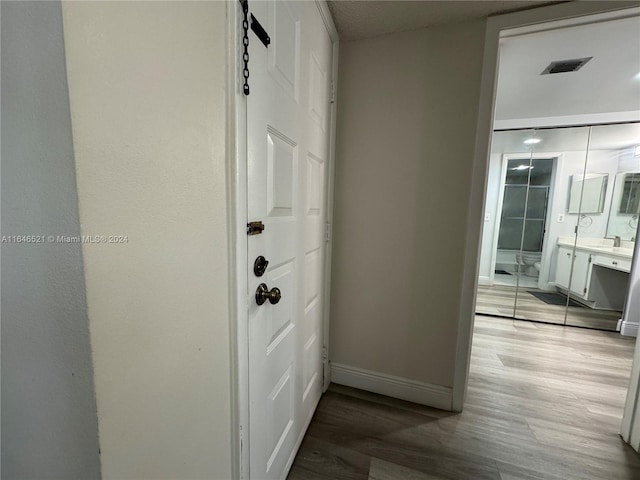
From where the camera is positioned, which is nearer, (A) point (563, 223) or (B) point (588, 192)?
(B) point (588, 192)

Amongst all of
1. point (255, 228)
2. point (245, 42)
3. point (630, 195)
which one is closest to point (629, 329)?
point (630, 195)

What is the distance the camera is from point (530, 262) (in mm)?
3350

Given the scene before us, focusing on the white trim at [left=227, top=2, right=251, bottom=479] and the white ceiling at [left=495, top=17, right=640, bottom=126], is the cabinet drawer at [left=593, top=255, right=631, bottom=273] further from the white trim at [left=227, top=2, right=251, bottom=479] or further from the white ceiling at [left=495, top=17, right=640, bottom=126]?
the white trim at [left=227, top=2, right=251, bottom=479]

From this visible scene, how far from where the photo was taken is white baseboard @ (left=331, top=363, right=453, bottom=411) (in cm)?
160

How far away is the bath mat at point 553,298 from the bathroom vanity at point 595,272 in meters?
0.07

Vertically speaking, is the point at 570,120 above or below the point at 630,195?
above

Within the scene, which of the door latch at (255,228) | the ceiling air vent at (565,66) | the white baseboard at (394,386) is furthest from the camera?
the ceiling air vent at (565,66)

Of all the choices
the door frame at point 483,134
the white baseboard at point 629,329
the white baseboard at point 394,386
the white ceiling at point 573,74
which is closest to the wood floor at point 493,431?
the white baseboard at point 394,386

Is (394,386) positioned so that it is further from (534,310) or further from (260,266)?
(534,310)

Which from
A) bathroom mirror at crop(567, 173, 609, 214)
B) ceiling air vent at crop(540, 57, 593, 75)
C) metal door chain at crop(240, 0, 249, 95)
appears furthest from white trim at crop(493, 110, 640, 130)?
metal door chain at crop(240, 0, 249, 95)

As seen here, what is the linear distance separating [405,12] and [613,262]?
3.43 metres

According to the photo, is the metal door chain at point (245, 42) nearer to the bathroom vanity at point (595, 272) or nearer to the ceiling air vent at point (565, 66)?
the ceiling air vent at point (565, 66)

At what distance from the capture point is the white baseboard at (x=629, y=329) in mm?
2637

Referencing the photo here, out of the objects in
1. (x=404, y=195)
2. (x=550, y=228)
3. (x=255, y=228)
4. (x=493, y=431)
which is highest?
(x=404, y=195)
